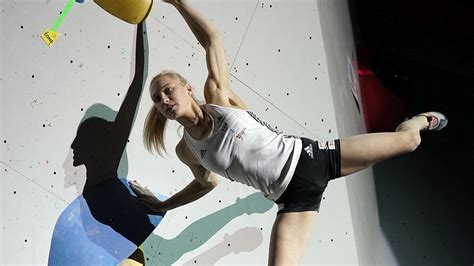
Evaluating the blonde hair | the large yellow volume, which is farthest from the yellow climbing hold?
the blonde hair

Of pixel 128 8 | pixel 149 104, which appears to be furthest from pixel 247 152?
pixel 128 8

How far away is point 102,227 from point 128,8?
1.96 ft

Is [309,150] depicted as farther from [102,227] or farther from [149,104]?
[102,227]

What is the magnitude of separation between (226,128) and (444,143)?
846 mm

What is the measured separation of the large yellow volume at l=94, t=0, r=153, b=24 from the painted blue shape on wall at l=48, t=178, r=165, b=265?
449mm

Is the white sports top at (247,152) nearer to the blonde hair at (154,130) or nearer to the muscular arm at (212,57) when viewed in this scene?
the muscular arm at (212,57)

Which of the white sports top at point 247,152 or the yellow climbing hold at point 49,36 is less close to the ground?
the yellow climbing hold at point 49,36

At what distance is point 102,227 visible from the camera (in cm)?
164

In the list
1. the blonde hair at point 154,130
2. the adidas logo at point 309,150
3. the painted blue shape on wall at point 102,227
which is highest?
the blonde hair at point 154,130

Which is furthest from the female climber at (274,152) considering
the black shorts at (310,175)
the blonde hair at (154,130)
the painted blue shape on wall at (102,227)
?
the painted blue shape on wall at (102,227)

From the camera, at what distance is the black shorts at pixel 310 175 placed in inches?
58.5

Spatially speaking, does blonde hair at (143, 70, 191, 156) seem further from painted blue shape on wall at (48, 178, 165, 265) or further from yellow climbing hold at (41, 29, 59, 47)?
yellow climbing hold at (41, 29, 59, 47)

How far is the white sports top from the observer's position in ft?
4.84

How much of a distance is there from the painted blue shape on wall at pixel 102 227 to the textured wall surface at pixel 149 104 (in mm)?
26
